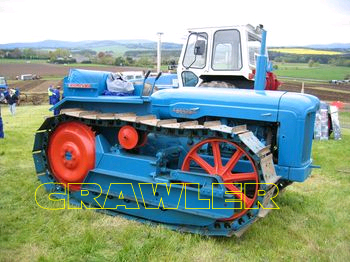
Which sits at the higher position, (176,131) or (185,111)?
(185,111)

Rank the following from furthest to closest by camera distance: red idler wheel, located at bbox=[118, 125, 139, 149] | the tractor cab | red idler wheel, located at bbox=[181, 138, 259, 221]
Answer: the tractor cab < red idler wheel, located at bbox=[118, 125, 139, 149] < red idler wheel, located at bbox=[181, 138, 259, 221]

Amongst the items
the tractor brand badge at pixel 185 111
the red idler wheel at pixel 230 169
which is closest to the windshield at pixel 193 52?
the tractor brand badge at pixel 185 111

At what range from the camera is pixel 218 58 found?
6.86 m

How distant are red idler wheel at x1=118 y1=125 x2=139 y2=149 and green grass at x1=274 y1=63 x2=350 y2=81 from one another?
3162 centimetres

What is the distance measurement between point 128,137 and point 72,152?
94 cm

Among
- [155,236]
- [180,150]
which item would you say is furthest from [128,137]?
[155,236]

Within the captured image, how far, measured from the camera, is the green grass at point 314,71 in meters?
34.8

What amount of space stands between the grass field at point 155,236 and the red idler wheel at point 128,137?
0.94m

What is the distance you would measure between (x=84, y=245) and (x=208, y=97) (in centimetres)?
223

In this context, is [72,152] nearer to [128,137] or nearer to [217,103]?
[128,137]

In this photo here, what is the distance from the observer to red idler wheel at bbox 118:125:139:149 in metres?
5.20

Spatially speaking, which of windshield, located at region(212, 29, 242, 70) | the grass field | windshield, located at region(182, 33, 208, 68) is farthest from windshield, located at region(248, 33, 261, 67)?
the grass field

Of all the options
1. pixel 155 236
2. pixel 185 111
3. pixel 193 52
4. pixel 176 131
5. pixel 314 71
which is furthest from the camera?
pixel 314 71

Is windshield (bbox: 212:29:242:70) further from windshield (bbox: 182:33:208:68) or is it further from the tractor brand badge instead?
the tractor brand badge
